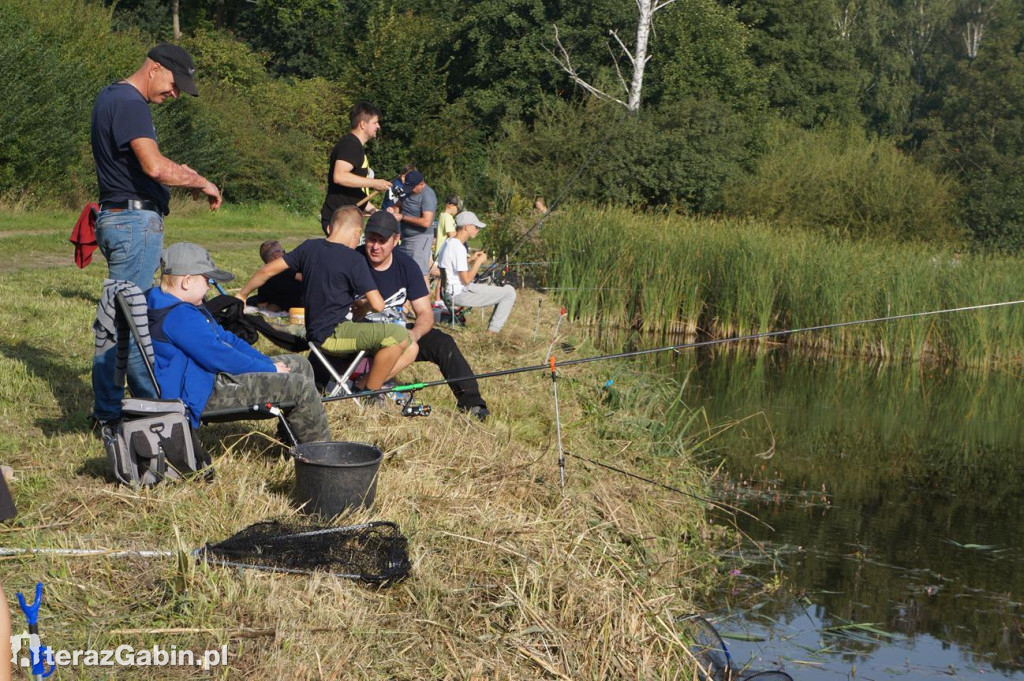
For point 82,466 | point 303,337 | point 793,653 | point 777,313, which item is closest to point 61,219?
point 777,313

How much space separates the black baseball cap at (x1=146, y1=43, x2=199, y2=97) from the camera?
17.0 ft

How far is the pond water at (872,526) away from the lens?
5.25 meters

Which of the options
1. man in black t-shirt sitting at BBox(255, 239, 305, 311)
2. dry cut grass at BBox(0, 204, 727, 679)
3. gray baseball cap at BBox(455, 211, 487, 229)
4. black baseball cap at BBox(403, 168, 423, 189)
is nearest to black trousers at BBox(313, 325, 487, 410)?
dry cut grass at BBox(0, 204, 727, 679)

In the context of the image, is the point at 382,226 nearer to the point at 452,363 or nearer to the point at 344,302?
the point at 344,302

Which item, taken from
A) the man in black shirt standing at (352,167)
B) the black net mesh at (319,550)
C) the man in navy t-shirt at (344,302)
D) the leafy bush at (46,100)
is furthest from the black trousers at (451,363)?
the leafy bush at (46,100)

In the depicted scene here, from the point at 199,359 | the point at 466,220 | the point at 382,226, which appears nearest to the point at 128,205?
the point at 199,359

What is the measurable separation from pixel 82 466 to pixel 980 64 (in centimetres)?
3579

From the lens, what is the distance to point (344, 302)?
19.8 ft

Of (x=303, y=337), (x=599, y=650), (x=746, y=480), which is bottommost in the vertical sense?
(x=746, y=480)

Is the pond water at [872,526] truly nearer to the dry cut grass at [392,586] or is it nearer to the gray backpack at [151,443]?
the dry cut grass at [392,586]

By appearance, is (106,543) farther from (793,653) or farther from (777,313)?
(777,313)

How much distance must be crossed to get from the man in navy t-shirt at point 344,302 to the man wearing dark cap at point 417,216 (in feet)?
11.0

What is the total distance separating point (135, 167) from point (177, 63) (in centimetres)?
51

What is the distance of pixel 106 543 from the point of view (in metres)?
3.93
